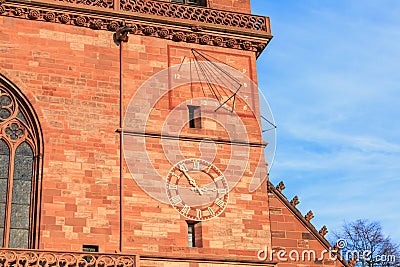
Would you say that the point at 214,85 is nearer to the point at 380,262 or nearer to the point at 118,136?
the point at 118,136

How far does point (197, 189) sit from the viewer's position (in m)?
18.5

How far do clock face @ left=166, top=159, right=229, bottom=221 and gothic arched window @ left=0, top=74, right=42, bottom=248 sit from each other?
10.1 ft

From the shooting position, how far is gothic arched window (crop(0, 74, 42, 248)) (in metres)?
17.0

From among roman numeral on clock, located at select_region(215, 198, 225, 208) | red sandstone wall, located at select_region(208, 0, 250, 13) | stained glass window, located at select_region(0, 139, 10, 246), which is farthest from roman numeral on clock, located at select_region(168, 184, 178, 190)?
red sandstone wall, located at select_region(208, 0, 250, 13)

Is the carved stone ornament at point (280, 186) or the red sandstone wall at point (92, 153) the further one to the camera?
the carved stone ornament at point (280, 186)

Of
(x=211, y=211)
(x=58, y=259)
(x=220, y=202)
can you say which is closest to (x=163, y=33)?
(x=220, y=202)

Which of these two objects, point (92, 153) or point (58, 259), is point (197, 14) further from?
point (58, 259)

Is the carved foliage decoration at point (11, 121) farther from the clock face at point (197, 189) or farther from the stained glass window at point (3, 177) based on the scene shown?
the clock face at point (197, 189)

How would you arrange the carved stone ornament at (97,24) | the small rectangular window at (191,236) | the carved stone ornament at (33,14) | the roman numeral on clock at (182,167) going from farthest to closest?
the carved stone ornament at (97,24)
the carved stone ornament at (33,14)
the roman numeral on clock at (182,167)
the small rectangular window at (191,236)

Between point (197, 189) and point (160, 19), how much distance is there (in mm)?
4489

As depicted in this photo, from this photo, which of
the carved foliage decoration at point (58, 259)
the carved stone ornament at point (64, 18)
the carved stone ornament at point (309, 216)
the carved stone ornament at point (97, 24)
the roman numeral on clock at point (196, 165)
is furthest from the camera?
the carved stone ornament at point (97, 24)

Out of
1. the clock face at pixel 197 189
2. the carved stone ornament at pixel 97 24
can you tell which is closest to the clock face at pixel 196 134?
the clock face at pixel 197 189

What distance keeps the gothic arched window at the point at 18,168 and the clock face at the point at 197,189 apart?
3.08 meters

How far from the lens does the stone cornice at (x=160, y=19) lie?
62.9ft
